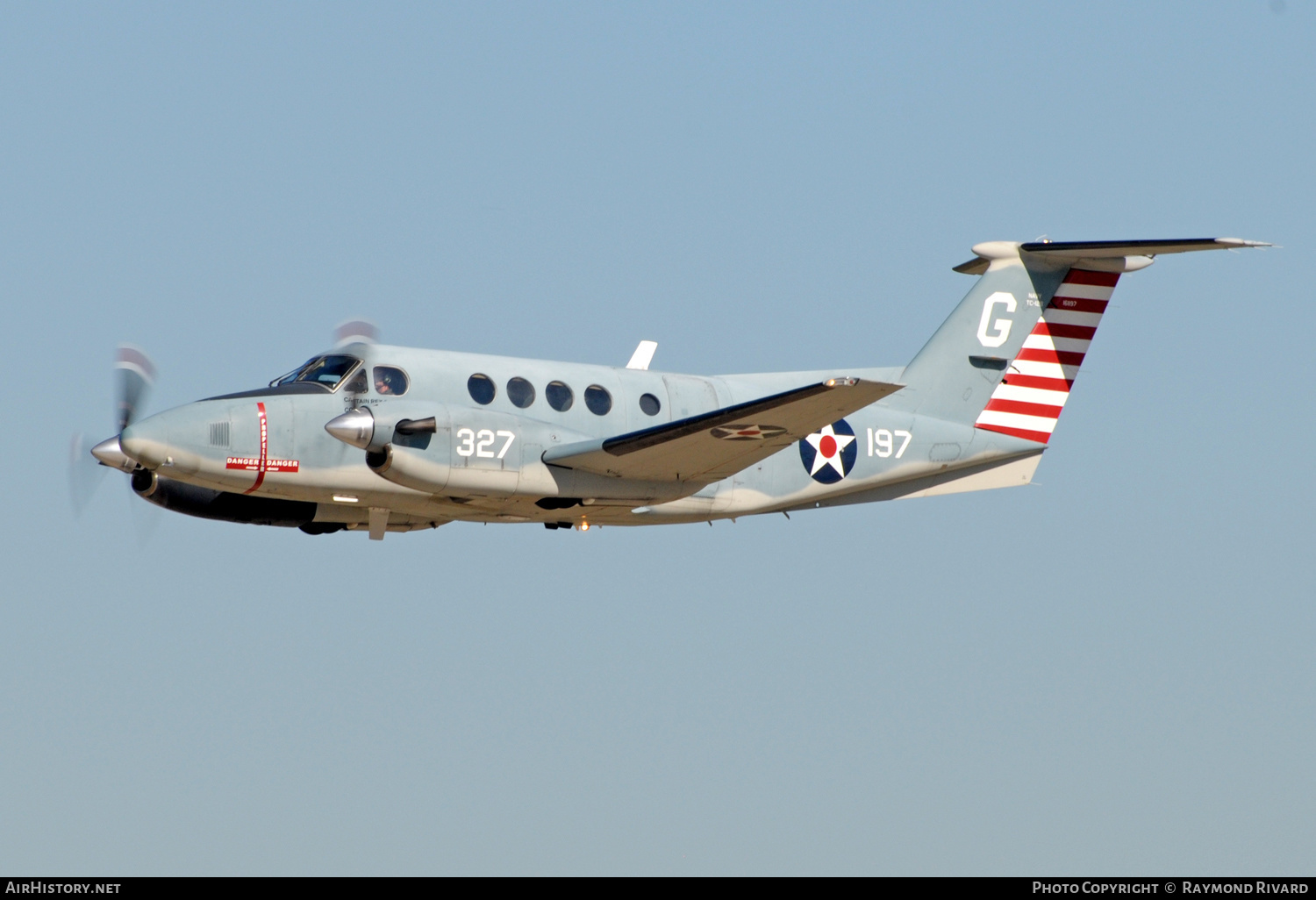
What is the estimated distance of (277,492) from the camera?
17.7m

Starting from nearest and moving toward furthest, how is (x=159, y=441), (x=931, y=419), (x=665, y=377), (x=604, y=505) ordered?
(x=159, y=441), (x=604, y=505), (x=665, y=377), (x=931, y=419)

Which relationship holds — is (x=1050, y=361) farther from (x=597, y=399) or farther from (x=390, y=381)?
(x=390, y=381)

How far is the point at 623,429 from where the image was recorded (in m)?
18.8

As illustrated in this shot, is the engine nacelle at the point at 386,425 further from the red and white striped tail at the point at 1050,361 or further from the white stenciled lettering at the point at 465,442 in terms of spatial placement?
the red and white striped tail at the point at 1050,361

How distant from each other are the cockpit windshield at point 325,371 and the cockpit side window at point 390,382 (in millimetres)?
285

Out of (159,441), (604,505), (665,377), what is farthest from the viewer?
(665,377)

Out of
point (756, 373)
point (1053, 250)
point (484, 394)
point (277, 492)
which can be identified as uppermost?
point (1053, 250)

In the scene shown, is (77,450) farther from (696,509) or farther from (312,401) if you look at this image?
(696,509)

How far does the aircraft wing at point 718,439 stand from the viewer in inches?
656

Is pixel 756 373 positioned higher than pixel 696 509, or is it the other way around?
pixel 756 373

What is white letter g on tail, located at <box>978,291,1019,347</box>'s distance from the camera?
21422mm

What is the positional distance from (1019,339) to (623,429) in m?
5.93

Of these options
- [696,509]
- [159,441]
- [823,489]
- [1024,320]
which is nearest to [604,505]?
[696,509]

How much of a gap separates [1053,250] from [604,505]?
7229mm
